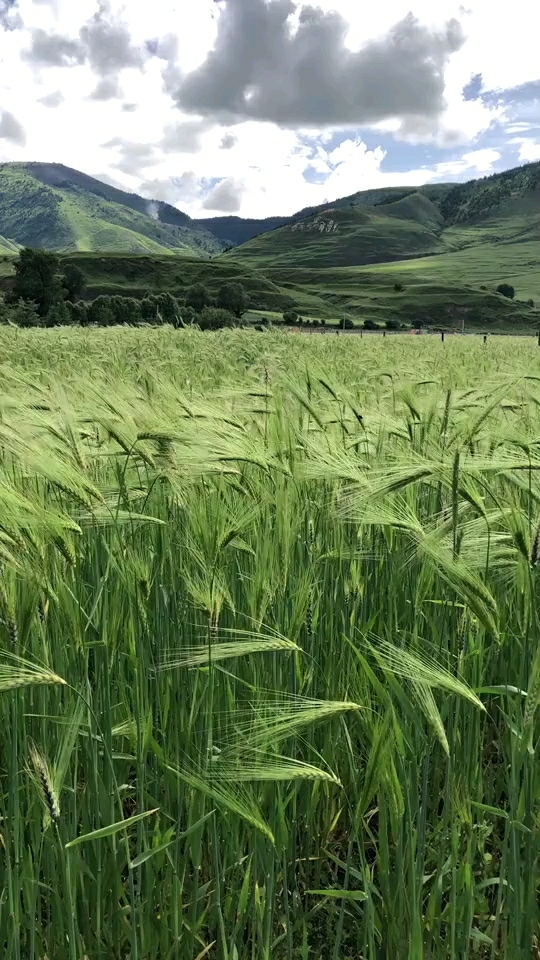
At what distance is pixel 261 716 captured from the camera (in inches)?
61.0

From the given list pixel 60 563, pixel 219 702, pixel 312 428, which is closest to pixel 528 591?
pixel 219 702

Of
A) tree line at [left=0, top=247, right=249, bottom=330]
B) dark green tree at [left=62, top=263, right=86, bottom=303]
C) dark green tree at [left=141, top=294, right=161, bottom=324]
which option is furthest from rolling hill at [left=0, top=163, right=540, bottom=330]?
dark green tree at [left=141, top=294, right=161, bottom=324]

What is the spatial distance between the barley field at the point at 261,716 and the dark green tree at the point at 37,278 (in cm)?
4813

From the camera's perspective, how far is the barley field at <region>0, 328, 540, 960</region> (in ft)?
4.22

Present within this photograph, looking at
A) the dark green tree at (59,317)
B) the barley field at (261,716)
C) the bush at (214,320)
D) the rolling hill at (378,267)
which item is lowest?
the barley field at (261,716)

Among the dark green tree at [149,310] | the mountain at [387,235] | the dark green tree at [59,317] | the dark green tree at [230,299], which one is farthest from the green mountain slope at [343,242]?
the dark green tree at [59,317]

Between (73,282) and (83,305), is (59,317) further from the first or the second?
(73,282)

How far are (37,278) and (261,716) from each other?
170ft

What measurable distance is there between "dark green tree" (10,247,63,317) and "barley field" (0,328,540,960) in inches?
1895

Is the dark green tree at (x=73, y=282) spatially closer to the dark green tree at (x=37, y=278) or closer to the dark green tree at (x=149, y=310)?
the dark green tree at (x=37, y=278)

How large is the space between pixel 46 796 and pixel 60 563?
0.81 m

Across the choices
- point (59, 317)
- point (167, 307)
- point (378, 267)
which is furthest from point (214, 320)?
point (378, 267)

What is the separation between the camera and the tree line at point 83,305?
87.1 ft

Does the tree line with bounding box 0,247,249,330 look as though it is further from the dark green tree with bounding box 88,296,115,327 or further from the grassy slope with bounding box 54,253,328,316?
the grassy slope with bounding box 54,253,328,316
